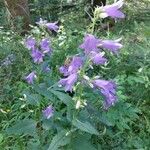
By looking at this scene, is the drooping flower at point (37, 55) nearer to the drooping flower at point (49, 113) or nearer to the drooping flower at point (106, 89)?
the drooping flower at point (49, 113)

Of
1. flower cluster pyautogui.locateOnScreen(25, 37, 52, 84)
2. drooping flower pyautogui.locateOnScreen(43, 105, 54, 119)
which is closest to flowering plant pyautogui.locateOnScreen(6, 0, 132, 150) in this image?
drooping flower pyautogui.locateOnScreen(43, 105, 54, 119)

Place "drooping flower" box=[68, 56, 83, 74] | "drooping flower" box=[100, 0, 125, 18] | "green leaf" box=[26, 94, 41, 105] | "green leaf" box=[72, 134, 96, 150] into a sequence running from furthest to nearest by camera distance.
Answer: "green leaf" box=[26, 94, 41, 105] → "green leaf" box=[72, 134, 96, 150] → "drooping flower" box=[68, 56, 83, 74] → "drooping flower" box=[100, 0, 125, 18]

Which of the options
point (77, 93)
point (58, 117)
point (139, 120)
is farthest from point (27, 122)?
point (139, 120)

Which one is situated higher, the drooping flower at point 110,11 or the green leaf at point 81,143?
the drooping flower at point 110,11

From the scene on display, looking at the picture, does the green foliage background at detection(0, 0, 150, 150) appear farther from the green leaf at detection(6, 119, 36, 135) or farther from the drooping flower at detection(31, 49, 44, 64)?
the drooping flower at detection(31, 49, 44, 64)

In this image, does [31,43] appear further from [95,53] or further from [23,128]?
[95,53]

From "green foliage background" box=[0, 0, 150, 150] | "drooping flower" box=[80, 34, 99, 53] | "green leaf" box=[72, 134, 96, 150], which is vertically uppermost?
"drooping flower" box=[80, 34, 99, 53]

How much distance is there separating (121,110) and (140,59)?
93cm

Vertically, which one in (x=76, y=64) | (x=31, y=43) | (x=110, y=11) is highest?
(x=110, y=11)

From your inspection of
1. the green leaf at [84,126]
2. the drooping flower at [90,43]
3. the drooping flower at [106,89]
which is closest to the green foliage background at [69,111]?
the green leaf at [84,126]

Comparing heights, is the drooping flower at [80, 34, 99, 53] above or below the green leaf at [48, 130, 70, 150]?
above

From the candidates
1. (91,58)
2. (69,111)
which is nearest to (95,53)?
(91,58)

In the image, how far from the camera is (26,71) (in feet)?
12.4

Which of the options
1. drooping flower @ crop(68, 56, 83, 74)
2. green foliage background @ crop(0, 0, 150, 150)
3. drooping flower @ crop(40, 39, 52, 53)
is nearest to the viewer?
drooping flower @ crop(68, 56, 83, 74)
